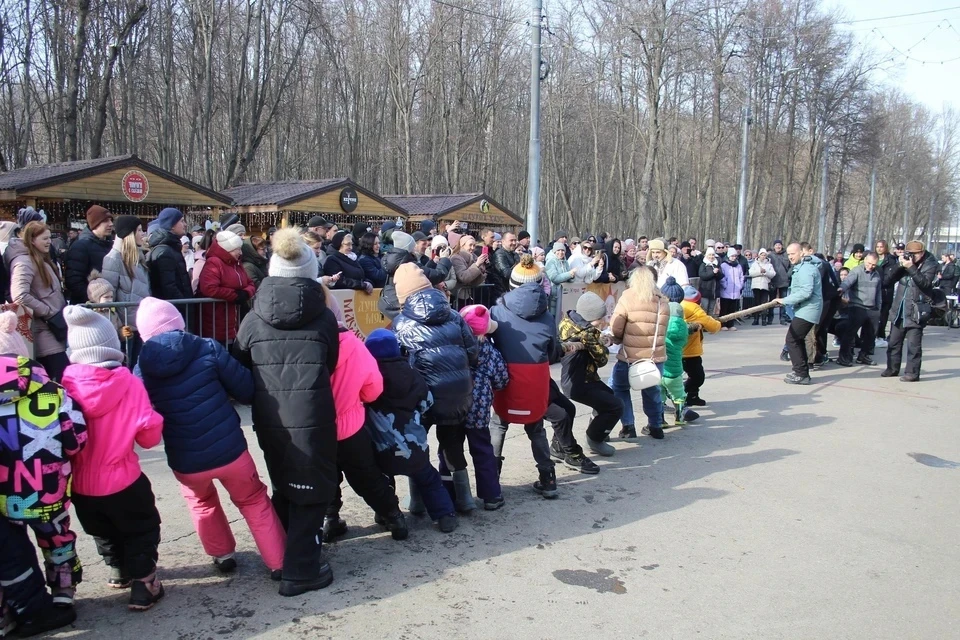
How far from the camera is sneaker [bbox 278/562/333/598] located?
3863 mm

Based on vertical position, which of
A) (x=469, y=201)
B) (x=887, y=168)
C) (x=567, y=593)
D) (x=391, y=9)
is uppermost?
(x=391, y=9)

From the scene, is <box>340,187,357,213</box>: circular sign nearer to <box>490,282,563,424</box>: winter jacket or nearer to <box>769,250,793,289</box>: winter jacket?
<box>769,250,793,289</box>: winter jacket

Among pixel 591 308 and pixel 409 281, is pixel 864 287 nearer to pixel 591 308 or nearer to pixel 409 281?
pixel 591 308

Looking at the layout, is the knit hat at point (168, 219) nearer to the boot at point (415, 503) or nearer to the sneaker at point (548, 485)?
the boot at point (415, 503)

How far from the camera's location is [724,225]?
57312mm

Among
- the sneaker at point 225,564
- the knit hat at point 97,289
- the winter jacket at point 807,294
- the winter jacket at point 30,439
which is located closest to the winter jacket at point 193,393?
the winter jacket at point 30,439

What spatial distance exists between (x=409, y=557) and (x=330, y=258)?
517 cm

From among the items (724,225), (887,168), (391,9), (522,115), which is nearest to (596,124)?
(522,115)

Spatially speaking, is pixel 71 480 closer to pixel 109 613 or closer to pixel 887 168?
pixel 109 613

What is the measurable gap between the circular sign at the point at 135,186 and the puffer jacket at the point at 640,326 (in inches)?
509

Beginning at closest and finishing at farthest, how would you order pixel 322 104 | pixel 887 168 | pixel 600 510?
pixel 600 510
pixel 322 104
pixel 887 168

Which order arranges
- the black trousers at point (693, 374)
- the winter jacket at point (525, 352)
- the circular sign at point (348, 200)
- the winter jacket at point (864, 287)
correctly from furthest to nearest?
1. the circular sign at point (348, 200)
2. the winter jacket at point (864, 287)
3. the black trousers at point (693, 374)
4. the winter jacket at point (525, 352)

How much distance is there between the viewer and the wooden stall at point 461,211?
22.9 m

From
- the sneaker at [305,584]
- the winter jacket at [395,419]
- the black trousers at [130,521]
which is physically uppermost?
the winter jacket at [395,419]
